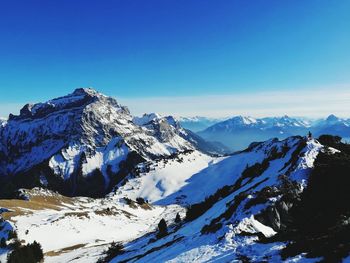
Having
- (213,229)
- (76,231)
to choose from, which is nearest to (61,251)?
(76,231)

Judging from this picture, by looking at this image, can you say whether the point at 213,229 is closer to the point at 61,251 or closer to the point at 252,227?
the point at 252,227

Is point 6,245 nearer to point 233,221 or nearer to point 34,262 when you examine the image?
point 34,262

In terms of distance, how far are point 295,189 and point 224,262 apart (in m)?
31.2

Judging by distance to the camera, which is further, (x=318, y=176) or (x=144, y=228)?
(x=144, y=228)

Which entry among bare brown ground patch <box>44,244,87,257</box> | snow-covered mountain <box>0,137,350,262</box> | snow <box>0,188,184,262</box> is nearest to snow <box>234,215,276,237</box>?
snow-covered mountain <box>0,137,350,262</box>

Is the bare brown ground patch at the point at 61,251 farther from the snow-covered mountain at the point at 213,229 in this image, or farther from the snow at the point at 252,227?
the snow at the point at 252,227

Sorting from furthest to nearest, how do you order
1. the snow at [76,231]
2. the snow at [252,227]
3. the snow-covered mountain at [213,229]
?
the snow at [76,231] < the snow at [252,227] < the snow-covered mountain at [213,229]

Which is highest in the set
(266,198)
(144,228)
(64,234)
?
(266,198)

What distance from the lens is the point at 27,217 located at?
410ft

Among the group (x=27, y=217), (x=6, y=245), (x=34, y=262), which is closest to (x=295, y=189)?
(x=34, y=262)

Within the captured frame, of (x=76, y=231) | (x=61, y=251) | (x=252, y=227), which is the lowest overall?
(x=61, y=251)

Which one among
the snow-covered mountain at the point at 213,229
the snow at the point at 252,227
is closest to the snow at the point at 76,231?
the snow-covered mountain at the point at 213,229

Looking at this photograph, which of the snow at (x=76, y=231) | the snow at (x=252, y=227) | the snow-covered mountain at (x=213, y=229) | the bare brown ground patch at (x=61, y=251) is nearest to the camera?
the snow-covered mountain at (x=213, y=229)

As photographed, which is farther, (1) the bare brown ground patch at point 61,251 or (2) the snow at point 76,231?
(1) the bare brown ground patch at point 61,251
